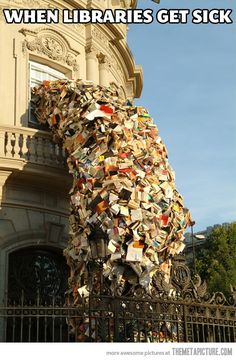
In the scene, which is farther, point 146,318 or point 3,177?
point 3,177

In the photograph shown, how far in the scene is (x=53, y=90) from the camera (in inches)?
571

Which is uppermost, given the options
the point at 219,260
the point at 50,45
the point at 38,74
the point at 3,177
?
the point at 50,45

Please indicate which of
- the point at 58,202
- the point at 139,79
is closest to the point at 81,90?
the point at 58,202

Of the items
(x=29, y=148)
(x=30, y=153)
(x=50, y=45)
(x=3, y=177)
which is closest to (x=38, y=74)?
(x=50, y=45)

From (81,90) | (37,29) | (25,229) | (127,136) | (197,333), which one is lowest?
(197,333)

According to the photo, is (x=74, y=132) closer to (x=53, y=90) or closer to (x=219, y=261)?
(x=53, y=90)

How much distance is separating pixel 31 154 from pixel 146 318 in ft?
20.0

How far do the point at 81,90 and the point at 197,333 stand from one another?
6.68 meters

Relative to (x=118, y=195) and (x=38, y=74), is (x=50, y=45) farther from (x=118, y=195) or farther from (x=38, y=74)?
(x=118, y=195)

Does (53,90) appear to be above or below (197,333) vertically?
above

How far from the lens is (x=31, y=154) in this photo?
1388 centimetres

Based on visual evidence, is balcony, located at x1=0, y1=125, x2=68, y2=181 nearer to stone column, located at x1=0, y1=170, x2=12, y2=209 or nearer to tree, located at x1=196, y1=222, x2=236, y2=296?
stone column, located at x1=0, y1=170, x2=12, y2=209

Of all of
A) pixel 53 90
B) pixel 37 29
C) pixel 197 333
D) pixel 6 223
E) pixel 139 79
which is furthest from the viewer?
pixel 139 79

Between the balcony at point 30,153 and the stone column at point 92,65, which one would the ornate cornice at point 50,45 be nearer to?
the stone column at point 92,65
